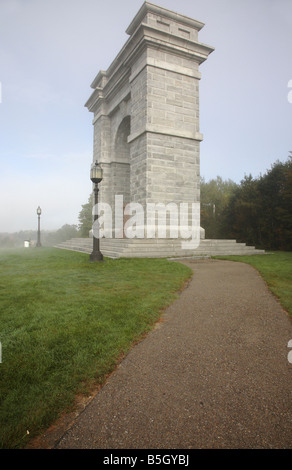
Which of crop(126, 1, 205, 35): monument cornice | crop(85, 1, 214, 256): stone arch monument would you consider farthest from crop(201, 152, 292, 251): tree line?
crop(126, 1, 205, 35): monument cornice

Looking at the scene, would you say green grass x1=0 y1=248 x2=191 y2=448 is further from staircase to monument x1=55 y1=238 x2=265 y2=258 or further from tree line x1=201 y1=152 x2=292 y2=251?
tree line x1=201 y1=152 x2=292 y2=251

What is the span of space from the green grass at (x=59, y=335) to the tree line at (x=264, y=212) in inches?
599

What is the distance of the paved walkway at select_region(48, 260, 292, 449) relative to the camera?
1.73m

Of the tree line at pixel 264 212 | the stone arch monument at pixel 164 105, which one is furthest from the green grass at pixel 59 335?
the tree line at pixel 264 212

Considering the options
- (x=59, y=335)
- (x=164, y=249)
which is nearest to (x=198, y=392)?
(x=59, y=335)

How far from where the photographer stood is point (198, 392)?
2180mm

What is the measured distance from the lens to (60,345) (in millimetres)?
2842

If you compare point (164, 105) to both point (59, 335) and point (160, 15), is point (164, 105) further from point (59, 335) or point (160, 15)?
point (59, 335)

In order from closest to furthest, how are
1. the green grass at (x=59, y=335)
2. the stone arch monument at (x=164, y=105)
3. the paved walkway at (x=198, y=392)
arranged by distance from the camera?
the paved walkway at (x=198, y=392) → the green grass at (x=59, y=335) → the stone arch monument at (x=164, y=105)

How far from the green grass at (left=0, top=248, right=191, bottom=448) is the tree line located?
15.2m

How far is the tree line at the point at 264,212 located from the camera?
18422 mm

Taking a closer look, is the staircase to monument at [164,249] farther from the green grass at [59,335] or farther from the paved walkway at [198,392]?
the paved walkway at [198,392]

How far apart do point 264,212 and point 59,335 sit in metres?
19.7

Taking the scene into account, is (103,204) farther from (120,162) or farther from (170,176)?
(170,176)
